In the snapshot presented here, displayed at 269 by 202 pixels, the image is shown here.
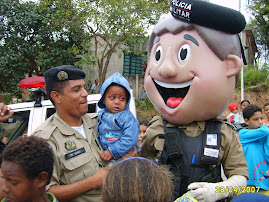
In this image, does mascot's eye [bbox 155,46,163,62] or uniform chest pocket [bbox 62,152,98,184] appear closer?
uniform chest pocket [bbox 62,152,98,184]

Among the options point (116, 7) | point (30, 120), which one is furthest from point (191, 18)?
point (116, 7)

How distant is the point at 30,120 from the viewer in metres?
3.71

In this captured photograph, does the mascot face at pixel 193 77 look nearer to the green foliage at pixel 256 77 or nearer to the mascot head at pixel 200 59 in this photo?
the mascot head at pixel 200 59

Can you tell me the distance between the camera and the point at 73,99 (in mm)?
2213

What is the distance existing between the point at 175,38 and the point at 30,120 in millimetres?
2522

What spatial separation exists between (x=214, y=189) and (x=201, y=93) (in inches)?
31.0

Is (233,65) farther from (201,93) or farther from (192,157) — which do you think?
(192,157)

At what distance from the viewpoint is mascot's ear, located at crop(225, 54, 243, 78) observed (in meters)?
2.20

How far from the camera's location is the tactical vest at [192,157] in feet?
7.12

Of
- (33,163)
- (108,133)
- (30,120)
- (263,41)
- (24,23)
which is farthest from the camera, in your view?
(263,41)

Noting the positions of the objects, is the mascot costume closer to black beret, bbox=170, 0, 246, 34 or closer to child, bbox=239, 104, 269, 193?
black beret, bbox=170, 0, 246, 34

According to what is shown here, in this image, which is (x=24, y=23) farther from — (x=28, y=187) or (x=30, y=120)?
(x=28, y=187)

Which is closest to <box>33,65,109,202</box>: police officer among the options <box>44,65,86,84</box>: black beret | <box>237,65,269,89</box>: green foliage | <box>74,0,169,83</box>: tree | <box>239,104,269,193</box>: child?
<box>44,65,86,84</box>: black beret

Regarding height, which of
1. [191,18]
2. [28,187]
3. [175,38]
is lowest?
[28,187]
